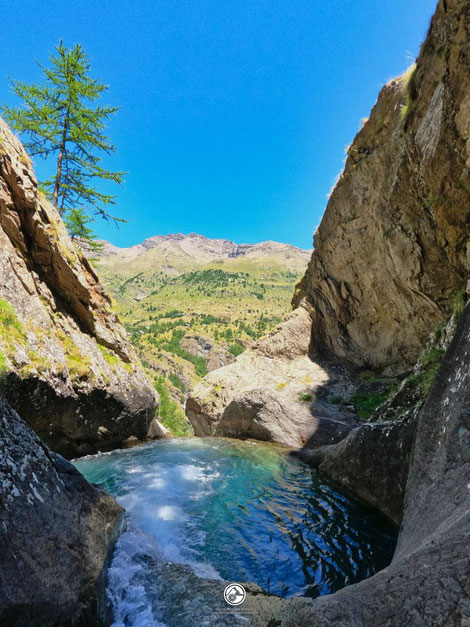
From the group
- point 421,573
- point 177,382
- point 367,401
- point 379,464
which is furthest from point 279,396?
point 177,382

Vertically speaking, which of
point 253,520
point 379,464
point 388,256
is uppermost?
point 388,256

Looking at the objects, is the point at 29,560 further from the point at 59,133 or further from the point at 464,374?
the point at 59,133

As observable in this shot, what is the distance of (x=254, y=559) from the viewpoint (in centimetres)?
661

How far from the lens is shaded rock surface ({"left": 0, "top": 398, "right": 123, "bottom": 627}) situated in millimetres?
3557

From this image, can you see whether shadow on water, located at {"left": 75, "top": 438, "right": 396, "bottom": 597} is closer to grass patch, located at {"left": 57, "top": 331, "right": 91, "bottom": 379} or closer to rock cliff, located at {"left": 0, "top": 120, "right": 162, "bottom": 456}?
rock cliff, located at {"left": 0, "top": 120, "right": 162, "bottom": 456}

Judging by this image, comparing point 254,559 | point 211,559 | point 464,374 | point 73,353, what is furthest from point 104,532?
point 73,353

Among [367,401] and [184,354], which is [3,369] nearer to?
[367,401]

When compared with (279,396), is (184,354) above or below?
above

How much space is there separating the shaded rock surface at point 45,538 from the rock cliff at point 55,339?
6526mm

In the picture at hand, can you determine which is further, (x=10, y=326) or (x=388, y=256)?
(x=388, y=256)

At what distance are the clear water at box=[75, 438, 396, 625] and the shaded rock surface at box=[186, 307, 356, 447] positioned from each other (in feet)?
14.7

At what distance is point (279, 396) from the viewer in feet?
65.7

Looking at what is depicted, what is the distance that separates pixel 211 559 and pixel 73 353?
10.9 metres

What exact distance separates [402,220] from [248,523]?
55.4ft
